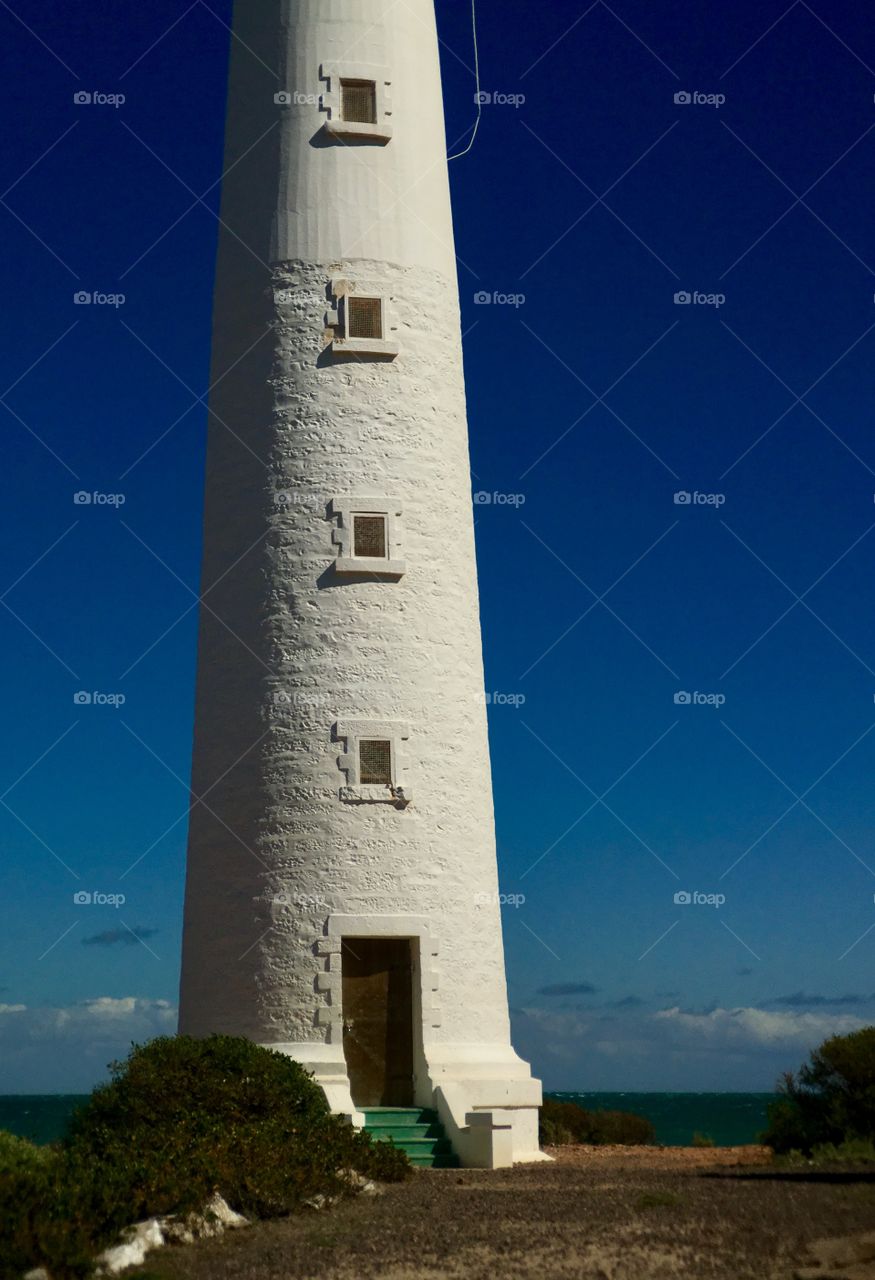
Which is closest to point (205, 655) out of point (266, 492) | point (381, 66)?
point (266, 492)

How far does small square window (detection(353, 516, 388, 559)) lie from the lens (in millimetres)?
20375

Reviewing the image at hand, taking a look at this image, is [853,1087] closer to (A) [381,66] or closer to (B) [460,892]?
(B) [460,892]

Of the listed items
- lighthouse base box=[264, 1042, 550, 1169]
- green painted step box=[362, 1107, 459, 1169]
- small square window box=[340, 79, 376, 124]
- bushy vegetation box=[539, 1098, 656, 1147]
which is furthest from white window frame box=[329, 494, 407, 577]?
bushy vegetation box=[539, 1098, 656, 1147]

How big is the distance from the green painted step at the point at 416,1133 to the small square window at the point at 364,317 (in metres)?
10.1

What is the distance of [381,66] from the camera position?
2170 centimetres

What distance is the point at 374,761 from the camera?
1975cm

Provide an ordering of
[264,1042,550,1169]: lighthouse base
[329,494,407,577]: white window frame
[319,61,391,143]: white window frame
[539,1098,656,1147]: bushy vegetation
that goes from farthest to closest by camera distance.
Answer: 1. [539,1098,656,1147]: bushy vegetation
2. [319,61,391,143]: white window frame
3. [329,494,407,577]: white window frame
4. [264,1042,550,1169]: lighthouse base

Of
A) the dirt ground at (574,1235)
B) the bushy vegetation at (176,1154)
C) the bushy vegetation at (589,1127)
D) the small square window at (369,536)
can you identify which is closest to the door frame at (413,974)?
the bushy vegetation at (176,1154)

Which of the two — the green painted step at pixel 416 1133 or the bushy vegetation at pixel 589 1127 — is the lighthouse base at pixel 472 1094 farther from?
the bushy vegetation at pixel 589 1127

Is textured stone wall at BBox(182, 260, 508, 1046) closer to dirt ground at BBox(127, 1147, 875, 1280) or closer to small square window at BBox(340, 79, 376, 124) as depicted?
small square window at BBox(340, 79, 376, 124)

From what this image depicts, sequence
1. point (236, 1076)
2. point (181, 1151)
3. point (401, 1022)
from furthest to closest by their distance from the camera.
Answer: point (401, 1022), point (236, 1076), point (181, 1151)

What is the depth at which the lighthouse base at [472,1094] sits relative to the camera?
17.9 meters

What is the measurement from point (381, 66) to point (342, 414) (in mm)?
5155

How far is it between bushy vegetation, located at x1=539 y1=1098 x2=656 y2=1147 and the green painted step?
597 cm
